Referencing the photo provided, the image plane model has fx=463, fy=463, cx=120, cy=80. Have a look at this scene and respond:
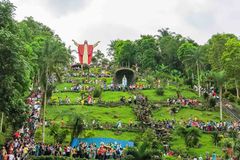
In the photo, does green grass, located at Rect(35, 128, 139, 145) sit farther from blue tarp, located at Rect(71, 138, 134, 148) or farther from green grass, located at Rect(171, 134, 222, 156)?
green grass, located at Rect(171, 134, 222, 156)

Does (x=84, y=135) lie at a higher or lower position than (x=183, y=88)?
lower

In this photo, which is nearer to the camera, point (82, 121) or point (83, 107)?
point (82, 121)

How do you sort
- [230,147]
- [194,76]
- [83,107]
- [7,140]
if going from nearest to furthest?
[7,140], [230,147], [83,107], [194,76]

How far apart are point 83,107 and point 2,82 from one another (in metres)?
29.2

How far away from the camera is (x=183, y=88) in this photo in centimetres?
7119

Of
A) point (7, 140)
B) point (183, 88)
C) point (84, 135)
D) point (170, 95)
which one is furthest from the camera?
point (183, 88)

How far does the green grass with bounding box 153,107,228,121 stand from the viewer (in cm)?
5311

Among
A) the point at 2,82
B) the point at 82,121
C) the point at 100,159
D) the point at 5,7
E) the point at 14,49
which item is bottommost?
the point at 100,159

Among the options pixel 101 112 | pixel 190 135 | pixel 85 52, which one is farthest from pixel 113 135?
pixel 85 52

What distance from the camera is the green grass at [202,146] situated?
136 feet

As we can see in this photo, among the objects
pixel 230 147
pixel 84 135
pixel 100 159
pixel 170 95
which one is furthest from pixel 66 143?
pixel 170 95

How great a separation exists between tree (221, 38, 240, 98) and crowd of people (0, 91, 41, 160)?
28.3m

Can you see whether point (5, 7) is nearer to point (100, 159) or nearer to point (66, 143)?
point (100, 159)

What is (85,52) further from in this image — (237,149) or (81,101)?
(237,149)
